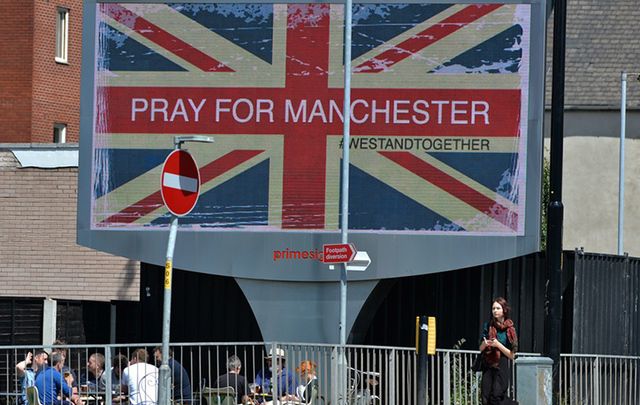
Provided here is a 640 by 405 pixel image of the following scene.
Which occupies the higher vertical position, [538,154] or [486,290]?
[538,154]

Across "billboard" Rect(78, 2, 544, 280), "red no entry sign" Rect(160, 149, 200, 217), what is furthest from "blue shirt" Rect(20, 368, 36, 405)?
"billboard" Rect(78, 2, 544, 280)

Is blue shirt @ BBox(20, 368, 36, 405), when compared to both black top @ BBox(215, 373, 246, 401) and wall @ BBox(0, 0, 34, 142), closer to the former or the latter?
black top @ BBox(215, 373, 246, 401)

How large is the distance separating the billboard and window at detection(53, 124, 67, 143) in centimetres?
2157

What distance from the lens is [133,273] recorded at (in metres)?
31.5

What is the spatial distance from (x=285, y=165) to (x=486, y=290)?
3.72 meters

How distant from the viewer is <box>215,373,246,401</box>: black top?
18.3 m

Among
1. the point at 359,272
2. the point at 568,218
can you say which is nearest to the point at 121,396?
the point at 359,272

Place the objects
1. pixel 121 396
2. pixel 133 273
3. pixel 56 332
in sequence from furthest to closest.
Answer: pixel 133 273 → pixel 56 332 → pixel 121 396

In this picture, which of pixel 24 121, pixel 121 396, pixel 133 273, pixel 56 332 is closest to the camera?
pixel 121 396

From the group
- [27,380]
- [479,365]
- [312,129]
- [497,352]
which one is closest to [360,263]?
[312,129]

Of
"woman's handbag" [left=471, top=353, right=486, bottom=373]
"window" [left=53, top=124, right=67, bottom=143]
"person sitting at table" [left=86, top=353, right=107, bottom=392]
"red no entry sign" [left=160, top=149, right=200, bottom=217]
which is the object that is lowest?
"person sitting at table" [left=86, top=353, right=107, bottom=392]

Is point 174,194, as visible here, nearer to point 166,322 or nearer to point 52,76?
point 166,322

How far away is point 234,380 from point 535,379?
3.91 metres

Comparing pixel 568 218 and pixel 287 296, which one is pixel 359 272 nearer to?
pixel 287 296
